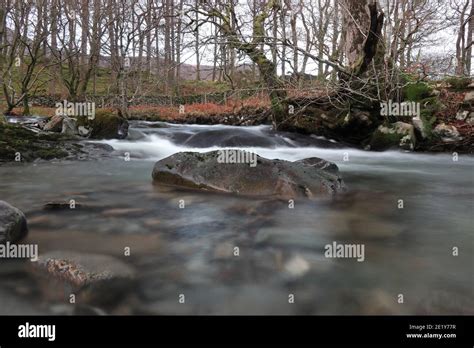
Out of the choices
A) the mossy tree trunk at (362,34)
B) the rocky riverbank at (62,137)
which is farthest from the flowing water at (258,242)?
the mossy tree trunk at (362,34)

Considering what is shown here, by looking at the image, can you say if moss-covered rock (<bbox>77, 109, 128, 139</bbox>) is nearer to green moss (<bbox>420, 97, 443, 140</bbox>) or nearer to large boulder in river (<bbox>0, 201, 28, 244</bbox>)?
large boulder in river (<bbox>0, 201, 28, 244</bbox>)

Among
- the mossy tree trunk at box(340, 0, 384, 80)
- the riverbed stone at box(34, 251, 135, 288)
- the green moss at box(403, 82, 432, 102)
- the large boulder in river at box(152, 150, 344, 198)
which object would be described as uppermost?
the mossy tree trunk at box(340, 0, 384, 80)

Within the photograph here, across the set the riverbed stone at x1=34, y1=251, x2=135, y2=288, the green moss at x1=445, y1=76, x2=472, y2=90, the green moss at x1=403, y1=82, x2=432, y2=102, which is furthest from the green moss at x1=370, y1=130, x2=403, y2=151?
the riverbed stone at x1=34, y1=251, x2=135, y2=288

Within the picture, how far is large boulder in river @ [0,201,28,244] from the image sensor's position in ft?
11.3

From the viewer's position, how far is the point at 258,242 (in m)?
3.85

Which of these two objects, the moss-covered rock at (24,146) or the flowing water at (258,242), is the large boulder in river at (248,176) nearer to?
the flowing water at (258,242)

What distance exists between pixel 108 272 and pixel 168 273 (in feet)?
1.52

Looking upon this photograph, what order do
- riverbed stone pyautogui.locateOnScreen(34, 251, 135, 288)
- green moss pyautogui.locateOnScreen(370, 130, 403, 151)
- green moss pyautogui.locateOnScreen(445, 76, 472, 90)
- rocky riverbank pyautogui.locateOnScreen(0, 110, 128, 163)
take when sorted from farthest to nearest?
green moss pyautogui.locateOnScreen(445, 76, 472, 90)
green moss pyautogui.locateOnScreen(370, 130, 403, 151)
rocky riverbank pyautogui.locateOnScreen(0, 110, 128, 163)
riverbed stone pyautogui.locateOnScreen(34, 251, 135, 288)

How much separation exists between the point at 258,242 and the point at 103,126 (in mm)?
9411

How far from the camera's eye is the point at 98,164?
8516 millimetres

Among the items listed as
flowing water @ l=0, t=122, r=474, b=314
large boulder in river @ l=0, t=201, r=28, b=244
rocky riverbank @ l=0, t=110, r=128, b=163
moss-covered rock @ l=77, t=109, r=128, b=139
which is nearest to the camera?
flowing water @ l=0, t=122, r=474, b=314

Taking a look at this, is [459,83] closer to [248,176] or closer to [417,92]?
[417,92]

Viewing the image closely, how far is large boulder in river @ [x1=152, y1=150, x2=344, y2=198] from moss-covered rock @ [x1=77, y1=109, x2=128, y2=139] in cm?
628
